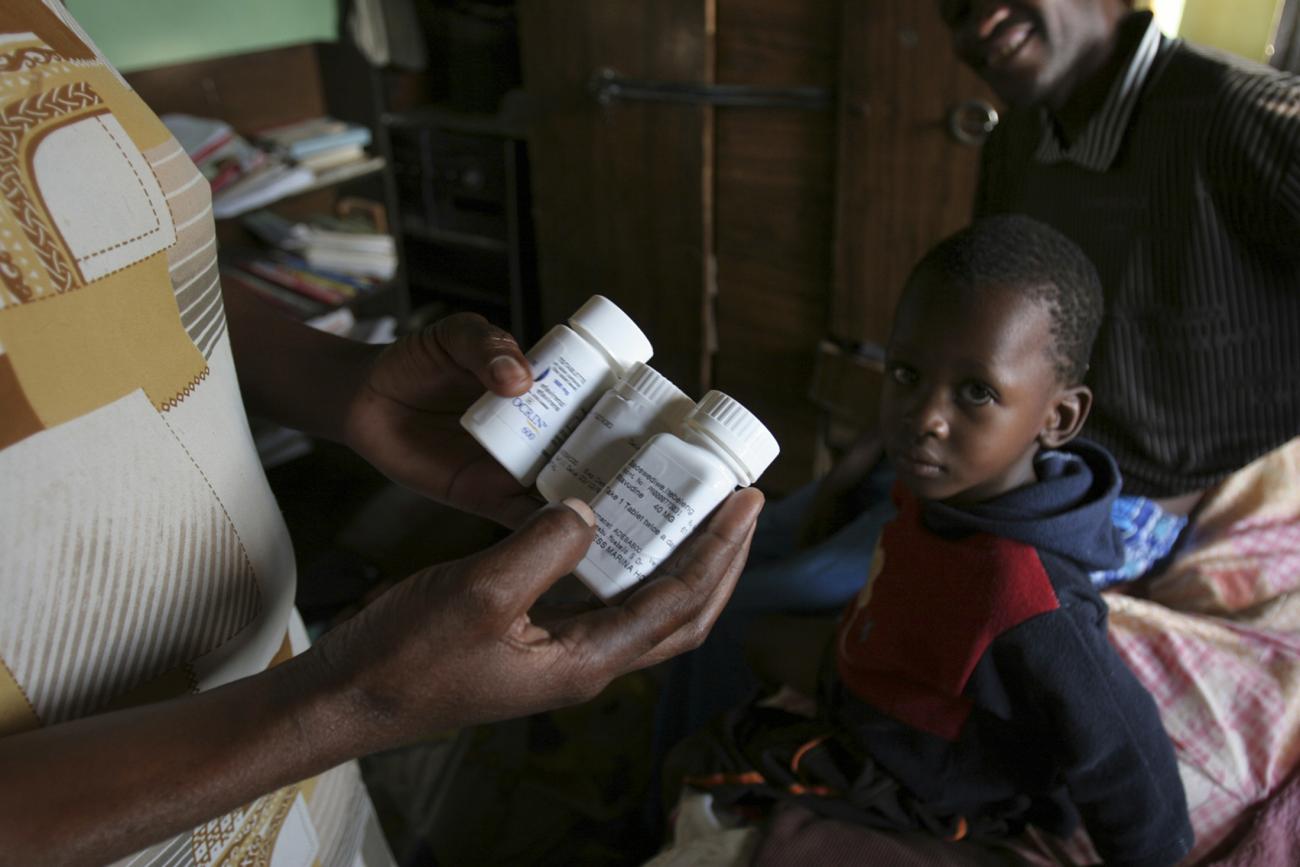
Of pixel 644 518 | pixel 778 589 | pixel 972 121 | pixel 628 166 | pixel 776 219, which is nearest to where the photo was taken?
pixel 644 518

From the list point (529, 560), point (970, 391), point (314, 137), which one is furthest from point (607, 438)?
point (314, 137)

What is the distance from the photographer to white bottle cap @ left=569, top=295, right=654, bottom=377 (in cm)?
72

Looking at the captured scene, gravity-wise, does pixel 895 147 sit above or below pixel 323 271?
above

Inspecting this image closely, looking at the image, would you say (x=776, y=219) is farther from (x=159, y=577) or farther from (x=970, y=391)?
(x=159, y=577)

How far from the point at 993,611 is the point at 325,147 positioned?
2.05 m

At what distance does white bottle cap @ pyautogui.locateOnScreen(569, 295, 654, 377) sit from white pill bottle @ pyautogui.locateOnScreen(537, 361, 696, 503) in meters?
0.04

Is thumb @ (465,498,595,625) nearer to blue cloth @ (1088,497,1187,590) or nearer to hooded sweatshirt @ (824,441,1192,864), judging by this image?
hooded sweatshirt @ (824,441,1192,864)

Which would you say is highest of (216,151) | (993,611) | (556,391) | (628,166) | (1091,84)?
(1091,84)

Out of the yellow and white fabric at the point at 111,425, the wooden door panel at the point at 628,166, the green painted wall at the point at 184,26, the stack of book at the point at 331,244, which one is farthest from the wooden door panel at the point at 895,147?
the yellow and white fabric at the point at 111,425

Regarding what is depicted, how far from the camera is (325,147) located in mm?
2361

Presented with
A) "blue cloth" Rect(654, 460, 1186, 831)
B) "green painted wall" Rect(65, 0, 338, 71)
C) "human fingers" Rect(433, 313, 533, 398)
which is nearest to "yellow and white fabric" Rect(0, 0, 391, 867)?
"human fingers" Rect(433, 313, 533, 398)

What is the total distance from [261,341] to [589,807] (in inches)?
50.8

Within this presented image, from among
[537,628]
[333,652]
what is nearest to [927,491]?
[537,628]

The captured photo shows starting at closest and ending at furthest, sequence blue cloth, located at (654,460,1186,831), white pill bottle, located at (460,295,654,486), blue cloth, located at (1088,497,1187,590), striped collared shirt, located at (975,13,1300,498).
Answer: white pill bottle, located at (460,295,654,486)
striped collared shirt, located at (975,13,1300,498)
blue cloth, located at (1088,497,1187,590)
blue cloth, located at (654,460,1186,831)
